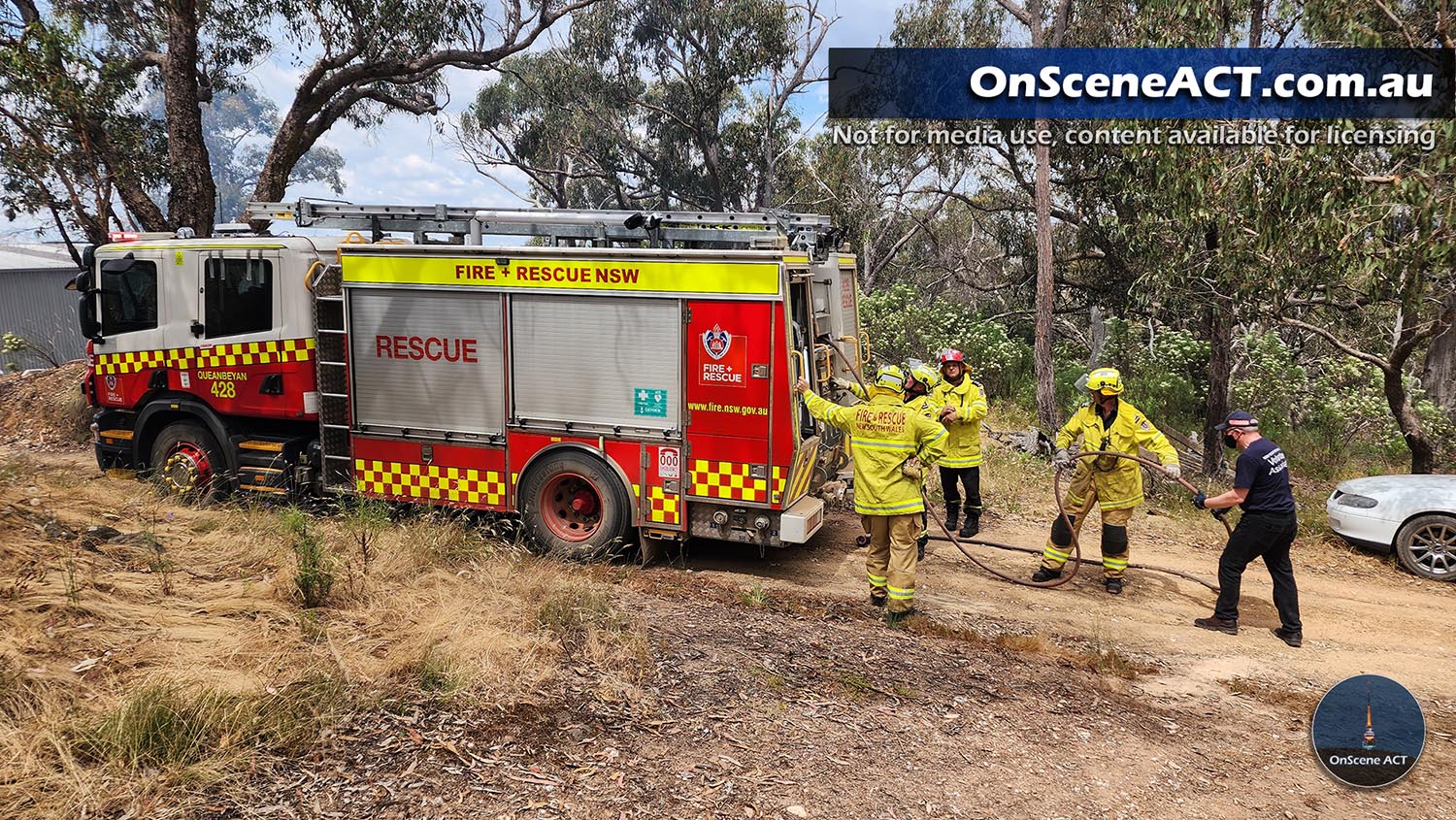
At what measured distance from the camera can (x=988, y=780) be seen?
405 centimetres

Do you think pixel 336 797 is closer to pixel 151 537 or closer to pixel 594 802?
pixel 594 802

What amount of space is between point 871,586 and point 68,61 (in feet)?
48.8

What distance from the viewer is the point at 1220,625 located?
6.33 meters

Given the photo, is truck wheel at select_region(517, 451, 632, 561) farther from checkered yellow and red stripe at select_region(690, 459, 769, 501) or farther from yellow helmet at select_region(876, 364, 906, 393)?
yellow helmet at select_region(876, 364, 906, 393)

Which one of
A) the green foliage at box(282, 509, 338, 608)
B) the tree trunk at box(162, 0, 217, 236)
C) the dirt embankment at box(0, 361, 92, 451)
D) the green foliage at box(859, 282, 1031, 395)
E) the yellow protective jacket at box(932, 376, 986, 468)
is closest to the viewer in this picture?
the green foliage at box(282, 509, 338, 608)

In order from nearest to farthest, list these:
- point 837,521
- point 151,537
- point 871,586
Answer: point 151,537
point 871,586
point 837,521

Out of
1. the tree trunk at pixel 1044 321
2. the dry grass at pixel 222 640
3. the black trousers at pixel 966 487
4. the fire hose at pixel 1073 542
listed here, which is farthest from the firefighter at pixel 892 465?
the tree trunk at pixel 1044 321

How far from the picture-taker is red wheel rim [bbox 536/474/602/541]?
24.6ft

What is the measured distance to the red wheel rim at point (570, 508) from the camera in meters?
7.48

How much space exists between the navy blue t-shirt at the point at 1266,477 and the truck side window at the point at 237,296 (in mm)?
8233

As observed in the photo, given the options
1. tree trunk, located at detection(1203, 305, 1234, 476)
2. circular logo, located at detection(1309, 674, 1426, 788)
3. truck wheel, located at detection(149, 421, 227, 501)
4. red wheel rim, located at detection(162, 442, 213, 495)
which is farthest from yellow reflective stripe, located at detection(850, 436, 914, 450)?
tree trunk, located at detection(1203, 305, 1234, 476)

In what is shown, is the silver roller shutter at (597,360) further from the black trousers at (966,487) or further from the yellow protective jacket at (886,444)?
the black trousers at (966,487)

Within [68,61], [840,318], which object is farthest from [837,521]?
[68,61]

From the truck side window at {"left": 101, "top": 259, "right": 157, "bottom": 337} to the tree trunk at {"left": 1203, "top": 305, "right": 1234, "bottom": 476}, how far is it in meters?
13.3
